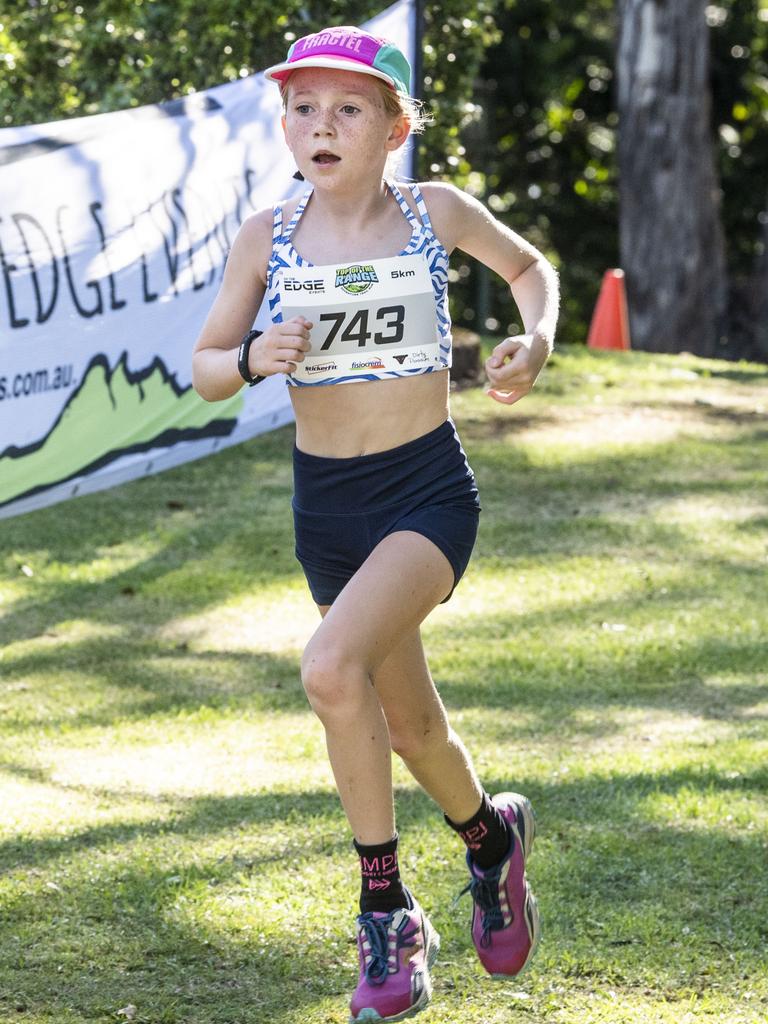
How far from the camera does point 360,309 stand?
3.72 m

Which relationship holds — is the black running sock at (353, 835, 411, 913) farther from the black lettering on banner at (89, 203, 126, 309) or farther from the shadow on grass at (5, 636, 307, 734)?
the black lettering on banner at (89, 203, 126, 309)

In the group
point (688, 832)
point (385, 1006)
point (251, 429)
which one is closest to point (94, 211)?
point (251, 429)

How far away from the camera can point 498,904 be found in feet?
13.0

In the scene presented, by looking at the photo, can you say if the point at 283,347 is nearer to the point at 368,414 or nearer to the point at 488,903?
the point at 368,414

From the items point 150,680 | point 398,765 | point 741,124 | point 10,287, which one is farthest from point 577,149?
point 398,765

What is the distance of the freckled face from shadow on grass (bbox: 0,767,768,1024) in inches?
81.5

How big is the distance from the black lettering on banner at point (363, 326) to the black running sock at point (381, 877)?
1142 mm

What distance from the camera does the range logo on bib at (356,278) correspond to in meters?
3.71

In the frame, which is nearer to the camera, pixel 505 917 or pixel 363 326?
pixel 363 326

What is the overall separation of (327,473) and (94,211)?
10.5 ft

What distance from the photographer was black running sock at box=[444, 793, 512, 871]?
13.2 ft

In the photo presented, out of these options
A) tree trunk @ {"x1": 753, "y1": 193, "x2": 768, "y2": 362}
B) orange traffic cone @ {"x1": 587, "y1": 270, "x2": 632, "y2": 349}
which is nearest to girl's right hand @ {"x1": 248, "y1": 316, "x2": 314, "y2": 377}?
orange traffic cone @ {"x1": 587, "y1": 270, "x2": 632, "y2": 349}

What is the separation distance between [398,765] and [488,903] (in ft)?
6.61

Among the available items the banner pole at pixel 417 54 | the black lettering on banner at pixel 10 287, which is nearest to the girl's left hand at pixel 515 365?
the black lettering on banner at pixel 10 287
